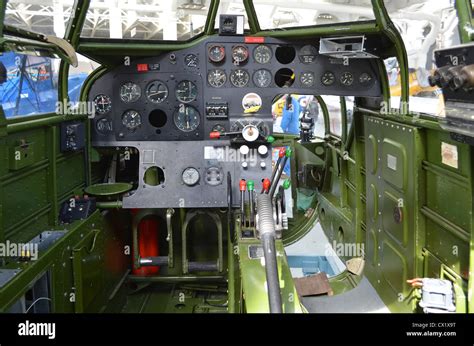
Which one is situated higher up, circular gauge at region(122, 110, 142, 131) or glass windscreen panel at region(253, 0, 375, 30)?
glass windscreen panel at region(253, 0, 375, 30)

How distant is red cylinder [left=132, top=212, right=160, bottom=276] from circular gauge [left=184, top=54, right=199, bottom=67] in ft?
5.19

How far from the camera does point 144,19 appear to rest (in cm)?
365

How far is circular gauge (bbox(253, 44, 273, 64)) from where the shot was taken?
424cm

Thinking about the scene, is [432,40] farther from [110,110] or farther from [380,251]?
[110,110]

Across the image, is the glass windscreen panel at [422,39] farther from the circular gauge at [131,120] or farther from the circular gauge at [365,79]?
the circular gauge at [131,120]

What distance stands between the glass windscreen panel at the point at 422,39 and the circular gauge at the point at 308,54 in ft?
2.62

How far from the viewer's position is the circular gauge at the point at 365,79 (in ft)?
13.3

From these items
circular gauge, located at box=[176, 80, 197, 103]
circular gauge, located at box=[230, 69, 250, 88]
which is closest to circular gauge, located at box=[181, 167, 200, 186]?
circular gauge, located at box=[176, 80, 197, 103]

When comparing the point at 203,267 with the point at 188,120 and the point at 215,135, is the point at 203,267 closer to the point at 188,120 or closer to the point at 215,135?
the point at 215,135

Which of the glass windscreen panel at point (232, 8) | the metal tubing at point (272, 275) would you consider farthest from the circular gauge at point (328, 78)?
the metal tubing at point (272, 275)

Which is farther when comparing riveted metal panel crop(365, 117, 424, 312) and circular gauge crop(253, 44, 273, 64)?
circular gauge crop(253, 44, 273, 64)

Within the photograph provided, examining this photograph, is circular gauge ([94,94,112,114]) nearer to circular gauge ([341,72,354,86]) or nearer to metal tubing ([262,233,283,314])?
circular gauge ([341,72,354,86])

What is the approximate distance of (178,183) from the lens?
419 centimetres
